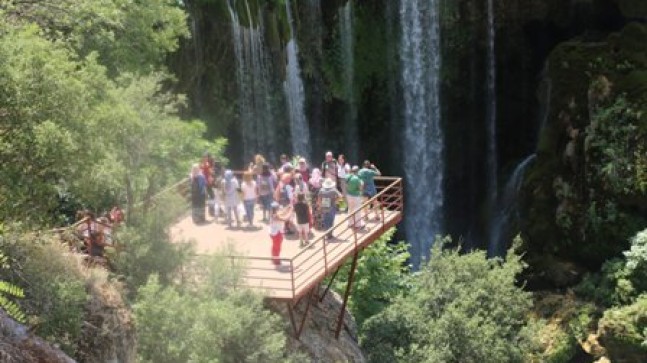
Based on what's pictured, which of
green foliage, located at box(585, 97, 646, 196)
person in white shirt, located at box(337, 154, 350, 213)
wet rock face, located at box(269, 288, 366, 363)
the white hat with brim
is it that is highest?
the white hat with brim

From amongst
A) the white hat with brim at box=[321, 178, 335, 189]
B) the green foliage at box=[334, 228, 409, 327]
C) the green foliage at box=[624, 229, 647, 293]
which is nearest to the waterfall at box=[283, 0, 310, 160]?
the green foliage at box=[334, 228, 409, 327]

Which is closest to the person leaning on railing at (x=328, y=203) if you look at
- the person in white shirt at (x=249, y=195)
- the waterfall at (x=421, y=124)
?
the person in white shirt at (x=249, y=195)

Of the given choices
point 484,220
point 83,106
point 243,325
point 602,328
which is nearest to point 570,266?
point 602,328

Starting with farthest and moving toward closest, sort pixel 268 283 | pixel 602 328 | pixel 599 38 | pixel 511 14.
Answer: pixel 511 14 < pixel 599 38 < pixel 602 328 < pixel 268 283

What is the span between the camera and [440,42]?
2911 centimetres

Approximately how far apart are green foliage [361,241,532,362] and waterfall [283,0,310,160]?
34.3 feet

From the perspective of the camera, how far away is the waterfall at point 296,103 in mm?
28281

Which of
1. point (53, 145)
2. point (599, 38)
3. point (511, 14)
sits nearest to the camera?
point (53, 145)

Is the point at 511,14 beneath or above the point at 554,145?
above

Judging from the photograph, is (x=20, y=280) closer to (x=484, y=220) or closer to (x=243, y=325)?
(x=243, y=325)

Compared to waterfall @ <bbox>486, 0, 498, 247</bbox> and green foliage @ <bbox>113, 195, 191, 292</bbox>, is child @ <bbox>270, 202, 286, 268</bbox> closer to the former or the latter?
green foliage @ <bbox>113, 195, 191, 292</bbox>

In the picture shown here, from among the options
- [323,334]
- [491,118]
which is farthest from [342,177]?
[491,118]

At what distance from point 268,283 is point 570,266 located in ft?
37.1

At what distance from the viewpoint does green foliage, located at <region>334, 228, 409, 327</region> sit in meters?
20.9
